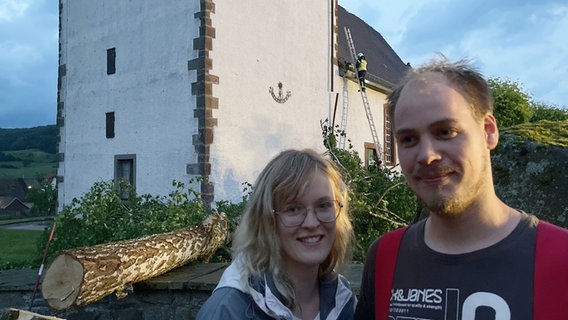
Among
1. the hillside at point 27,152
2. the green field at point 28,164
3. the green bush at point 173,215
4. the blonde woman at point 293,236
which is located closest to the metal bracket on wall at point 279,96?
the green bush at point 173,215

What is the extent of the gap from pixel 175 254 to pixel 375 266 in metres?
3.10

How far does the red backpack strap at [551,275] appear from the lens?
139 centimetres

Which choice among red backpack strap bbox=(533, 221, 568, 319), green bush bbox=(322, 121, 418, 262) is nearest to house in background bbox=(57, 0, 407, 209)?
green bush bbox=(322, 121, 418, 262)

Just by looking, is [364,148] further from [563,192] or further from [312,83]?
[563,192]

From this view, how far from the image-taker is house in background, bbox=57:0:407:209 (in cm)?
1202

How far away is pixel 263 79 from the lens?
13.4 meters

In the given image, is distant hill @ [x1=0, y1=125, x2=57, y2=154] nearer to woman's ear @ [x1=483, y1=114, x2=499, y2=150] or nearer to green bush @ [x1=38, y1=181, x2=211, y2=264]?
green bush @ [x1=38, y1=181, x2=211, y2=264]

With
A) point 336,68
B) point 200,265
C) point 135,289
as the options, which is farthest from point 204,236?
point 336,68

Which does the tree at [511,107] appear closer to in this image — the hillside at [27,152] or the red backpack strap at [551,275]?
the red backpack strap at [551,275]

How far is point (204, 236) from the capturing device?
539 centimetres

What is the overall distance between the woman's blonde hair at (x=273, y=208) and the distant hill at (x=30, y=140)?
106 meters

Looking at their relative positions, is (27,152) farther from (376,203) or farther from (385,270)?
(385,270)

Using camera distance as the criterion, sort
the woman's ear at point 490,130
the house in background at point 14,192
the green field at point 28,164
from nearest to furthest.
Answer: the woman's ear at point 490,130 → the house in background at point 14,192 → the green field at point 28,164

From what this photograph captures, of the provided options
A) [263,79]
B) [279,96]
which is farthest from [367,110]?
[263,79]
